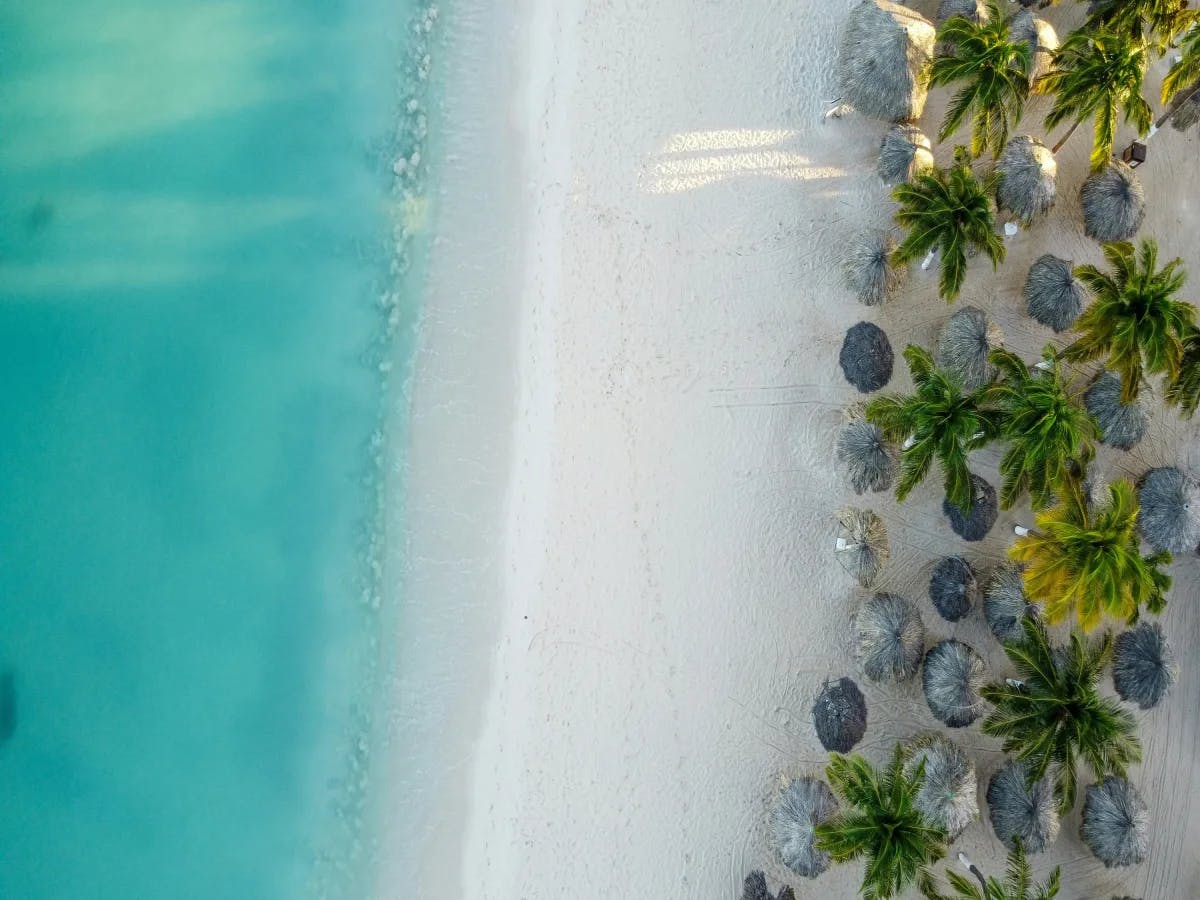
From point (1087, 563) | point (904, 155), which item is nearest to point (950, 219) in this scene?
point (904, 155)

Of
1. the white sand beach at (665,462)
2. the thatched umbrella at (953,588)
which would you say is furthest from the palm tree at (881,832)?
the thatched umbrella at (953,588)

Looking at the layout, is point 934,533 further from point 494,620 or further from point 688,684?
point 494,620

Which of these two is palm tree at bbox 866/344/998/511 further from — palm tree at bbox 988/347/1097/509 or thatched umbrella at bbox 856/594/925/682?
thatched umbrella at bbox 856/594/925/682

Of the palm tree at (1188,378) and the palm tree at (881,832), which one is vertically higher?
the palm tree at (1188,378)

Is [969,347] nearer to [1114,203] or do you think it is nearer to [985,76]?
[1114,203]

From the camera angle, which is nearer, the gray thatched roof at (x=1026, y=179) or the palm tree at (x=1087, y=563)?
the palm tree at (x=1087, y=563)

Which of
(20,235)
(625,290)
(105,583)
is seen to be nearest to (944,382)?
(625,290)

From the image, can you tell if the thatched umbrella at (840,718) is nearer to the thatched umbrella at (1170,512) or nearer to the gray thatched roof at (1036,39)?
the thatched umbrella at (1170,512)
